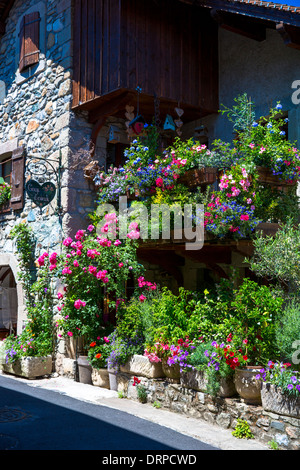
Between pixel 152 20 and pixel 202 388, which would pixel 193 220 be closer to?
pixel 202 388

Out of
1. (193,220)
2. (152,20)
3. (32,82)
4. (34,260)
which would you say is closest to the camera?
(193,220)

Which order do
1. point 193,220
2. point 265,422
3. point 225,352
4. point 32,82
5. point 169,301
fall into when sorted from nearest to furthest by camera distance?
1. point 265,422
2. point 225,352
3. point 169,301
4. point 193,220
5. point 32,82

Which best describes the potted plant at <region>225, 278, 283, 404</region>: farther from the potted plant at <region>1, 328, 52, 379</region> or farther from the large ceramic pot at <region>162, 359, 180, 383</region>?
the potted plant at <region>1, 328, 52, 379</region>

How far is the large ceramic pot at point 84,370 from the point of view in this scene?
824cm

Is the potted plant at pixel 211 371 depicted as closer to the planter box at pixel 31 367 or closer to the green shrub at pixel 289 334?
the green shrub at pixel 289 334

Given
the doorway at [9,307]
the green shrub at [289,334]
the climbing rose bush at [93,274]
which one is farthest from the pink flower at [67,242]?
the green shrub at [289,334]

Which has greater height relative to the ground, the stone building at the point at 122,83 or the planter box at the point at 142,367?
the stone building at the point at 122,83

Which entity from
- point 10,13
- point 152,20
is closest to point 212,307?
point 152,20

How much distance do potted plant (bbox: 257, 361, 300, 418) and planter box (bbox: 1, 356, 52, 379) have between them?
4559mm

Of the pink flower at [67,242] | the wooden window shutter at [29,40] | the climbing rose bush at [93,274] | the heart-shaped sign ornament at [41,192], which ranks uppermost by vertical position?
the wooden window shutter at [29,40]

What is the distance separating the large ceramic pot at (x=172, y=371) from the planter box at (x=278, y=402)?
4.77 ft

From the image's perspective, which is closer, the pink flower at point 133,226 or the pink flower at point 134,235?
the pink flower at point 134,235

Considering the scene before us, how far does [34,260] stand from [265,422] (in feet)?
19.2

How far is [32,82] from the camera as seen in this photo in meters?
10.6
